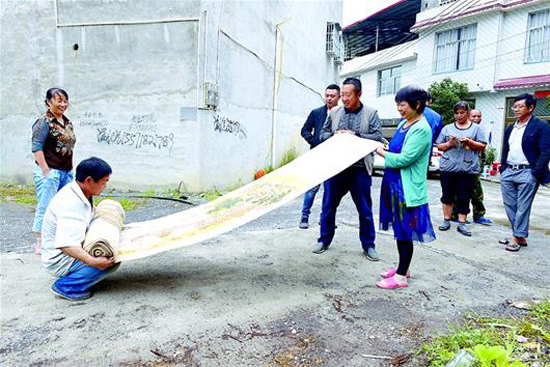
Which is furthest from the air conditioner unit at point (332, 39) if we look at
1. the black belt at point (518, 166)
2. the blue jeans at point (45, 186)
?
the blue jeans at point (45, 186)

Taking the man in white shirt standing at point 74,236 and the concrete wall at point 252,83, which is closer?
the man in white shirt standing at point 74,236

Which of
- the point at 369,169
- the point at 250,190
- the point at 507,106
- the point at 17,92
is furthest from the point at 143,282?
the point at 507,106

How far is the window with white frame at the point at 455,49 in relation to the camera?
1647 centimetres

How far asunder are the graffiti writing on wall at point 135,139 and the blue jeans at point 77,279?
5.08 meters

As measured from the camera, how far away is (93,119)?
784 centimetres

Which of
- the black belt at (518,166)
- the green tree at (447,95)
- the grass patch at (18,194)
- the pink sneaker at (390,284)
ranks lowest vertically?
the grass patch at (18,194)

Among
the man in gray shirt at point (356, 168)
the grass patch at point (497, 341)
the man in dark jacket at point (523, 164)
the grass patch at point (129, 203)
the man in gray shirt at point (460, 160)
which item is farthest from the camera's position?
the grass patch at point (129, 203)

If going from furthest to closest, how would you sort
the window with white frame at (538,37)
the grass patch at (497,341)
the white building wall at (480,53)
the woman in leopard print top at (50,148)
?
the white building wall at (480,53)
the window with white frame at (538,37)
the woman in leopard print top at (50,148)
the grass patch at (497,341)

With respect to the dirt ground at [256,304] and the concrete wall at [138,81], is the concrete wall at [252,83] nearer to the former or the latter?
the concrete wall at [138,81]

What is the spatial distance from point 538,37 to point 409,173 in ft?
50.7

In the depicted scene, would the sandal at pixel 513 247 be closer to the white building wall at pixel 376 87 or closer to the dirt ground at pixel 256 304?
the dirt ground at pixel 256 304

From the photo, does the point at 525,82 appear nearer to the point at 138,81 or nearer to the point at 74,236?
the point at 138,81

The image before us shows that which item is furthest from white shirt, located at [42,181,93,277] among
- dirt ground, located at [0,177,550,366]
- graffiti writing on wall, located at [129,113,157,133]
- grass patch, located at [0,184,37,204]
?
graffiti writing on wall, located at [129,113,157,133]

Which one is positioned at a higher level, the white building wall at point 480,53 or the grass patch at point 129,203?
the white building wall at point 480,53
